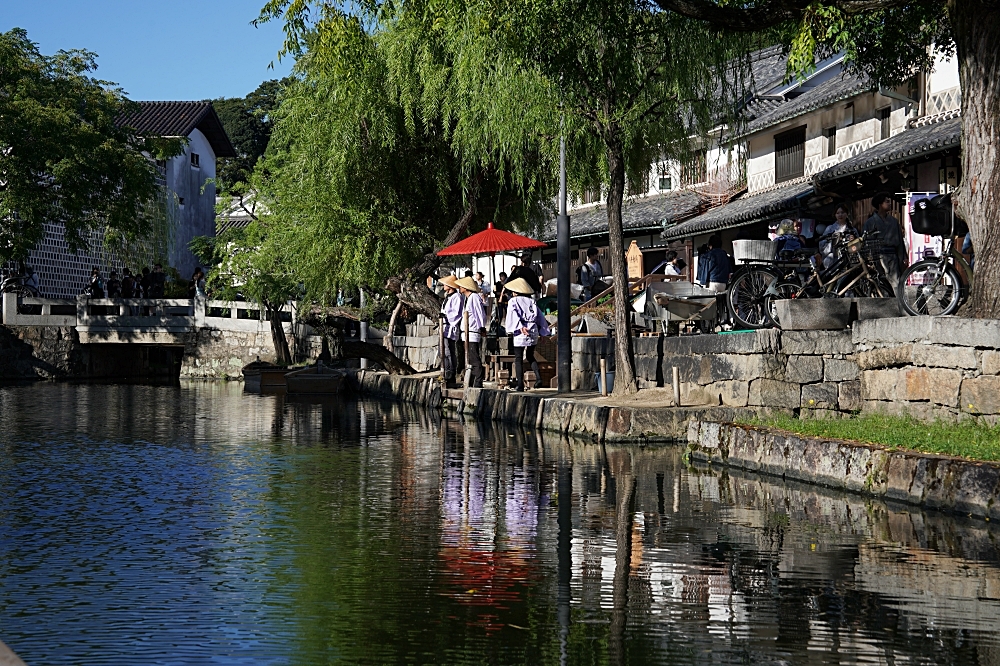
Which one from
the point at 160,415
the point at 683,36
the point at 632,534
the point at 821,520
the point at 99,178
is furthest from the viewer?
the point at 99,178

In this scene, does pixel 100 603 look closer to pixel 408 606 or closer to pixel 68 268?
pixel 408 606

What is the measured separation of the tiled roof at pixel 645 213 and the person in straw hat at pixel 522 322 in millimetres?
13632

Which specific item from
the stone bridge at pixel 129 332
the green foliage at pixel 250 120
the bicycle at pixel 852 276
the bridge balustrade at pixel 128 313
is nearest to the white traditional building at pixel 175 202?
the bridge balustrade at pixel 128 313

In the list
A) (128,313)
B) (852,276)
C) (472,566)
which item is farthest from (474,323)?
(128,313)

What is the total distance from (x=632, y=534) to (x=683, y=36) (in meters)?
10.1

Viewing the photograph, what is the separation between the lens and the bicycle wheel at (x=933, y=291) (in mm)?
13031

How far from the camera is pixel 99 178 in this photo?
3691cm

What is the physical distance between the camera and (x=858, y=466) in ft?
33.3

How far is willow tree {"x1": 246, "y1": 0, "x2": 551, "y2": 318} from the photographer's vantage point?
24156 mm

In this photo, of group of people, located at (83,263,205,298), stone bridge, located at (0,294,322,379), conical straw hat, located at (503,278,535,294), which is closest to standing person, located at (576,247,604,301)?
conical straw hat, located at (503,278,535,294)

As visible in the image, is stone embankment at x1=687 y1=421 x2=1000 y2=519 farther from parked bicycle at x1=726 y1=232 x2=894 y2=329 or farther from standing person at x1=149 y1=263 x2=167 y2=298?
standing person at x1=149 y1=263 x2=167 y2=298

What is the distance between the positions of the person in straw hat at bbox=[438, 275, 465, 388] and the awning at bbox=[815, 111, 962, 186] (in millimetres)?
7581

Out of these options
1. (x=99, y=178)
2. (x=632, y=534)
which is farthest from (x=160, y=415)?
(x=99, y=178)

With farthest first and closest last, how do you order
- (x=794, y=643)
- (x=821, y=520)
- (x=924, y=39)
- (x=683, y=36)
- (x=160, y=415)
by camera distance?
(x=160, y=415)
(x=683, y=36)
(x=924, y=39)
(x=821, y=520)
(x=794, y=643)
